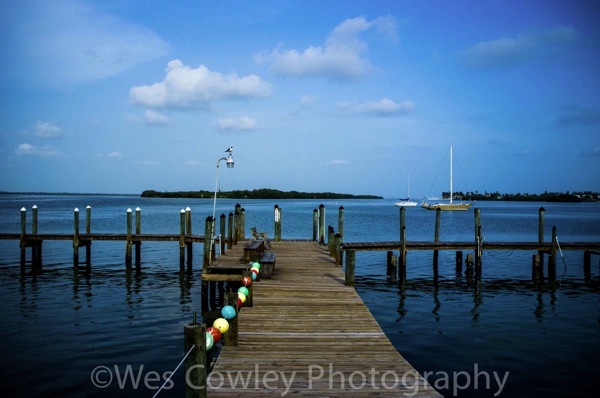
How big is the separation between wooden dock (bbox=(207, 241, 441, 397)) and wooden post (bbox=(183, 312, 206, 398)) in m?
0.56

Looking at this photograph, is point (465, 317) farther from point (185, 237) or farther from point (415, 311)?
point (185, 237)

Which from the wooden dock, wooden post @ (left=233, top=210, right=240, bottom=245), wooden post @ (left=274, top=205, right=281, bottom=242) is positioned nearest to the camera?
the wooden dock

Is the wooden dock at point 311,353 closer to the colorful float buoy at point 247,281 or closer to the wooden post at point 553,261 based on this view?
the colorful float buoy at point 247,281

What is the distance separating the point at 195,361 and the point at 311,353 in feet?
8.86

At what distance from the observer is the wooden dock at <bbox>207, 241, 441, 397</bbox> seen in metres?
6.33

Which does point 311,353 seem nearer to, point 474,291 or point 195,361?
point 195,361

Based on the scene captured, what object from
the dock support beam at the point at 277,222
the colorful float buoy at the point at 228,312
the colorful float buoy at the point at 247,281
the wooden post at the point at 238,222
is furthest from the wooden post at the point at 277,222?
the colorful float buoy at the point at 228,312

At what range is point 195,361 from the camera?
18.1 feet

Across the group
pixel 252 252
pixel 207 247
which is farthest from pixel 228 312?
pixel 207 247

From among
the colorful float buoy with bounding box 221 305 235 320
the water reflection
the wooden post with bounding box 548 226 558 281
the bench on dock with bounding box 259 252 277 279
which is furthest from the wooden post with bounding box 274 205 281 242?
the colorful float buoy with bounding box 221 305 235 320

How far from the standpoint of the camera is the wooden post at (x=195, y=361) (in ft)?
18.1

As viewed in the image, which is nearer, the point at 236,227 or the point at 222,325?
the point at 222,325

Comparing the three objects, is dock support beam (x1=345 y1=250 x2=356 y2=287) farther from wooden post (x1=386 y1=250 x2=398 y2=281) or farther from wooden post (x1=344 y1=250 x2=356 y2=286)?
wooden post (x1=386 y1=250 x2=398 y2=281)

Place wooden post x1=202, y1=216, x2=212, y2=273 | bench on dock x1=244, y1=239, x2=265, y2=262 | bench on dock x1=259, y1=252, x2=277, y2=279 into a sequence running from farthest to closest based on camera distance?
wooden post x1=202, y1=216, x2=212, y2=273, bench on dock x1=244, y1=239, x2=265, y2=262, bench on dock x1=259, y1=252, x2=277, y2=279
